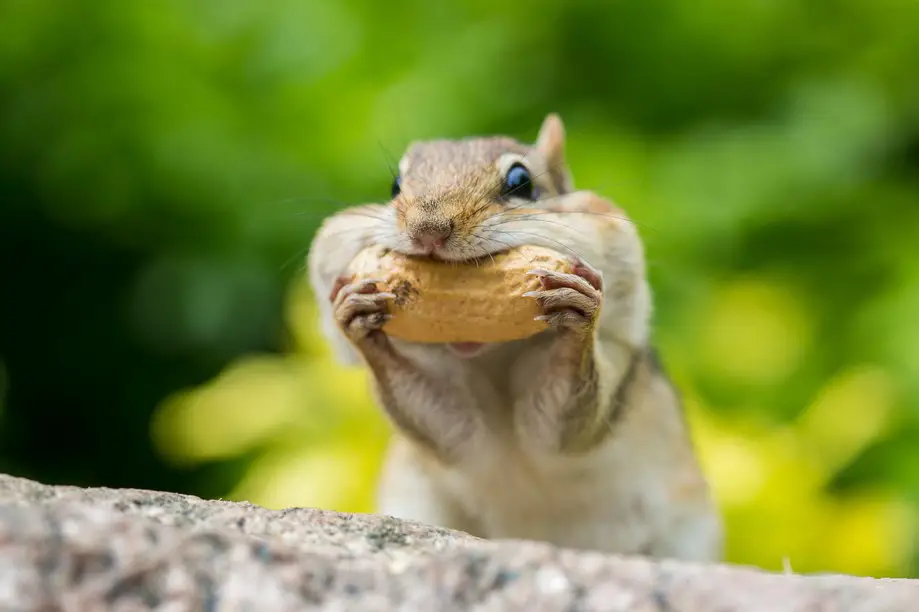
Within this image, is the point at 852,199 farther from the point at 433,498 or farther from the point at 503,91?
the point at 433,498

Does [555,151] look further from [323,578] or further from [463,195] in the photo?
[323,578]

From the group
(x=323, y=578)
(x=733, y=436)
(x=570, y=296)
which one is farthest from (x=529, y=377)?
(x=733, y=436)

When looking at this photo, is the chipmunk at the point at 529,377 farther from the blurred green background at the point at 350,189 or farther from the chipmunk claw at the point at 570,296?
the blurred green background at the point at 350,189

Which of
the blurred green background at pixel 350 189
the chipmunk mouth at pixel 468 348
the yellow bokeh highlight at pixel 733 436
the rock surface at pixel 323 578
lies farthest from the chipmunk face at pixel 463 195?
the blurred green background at pixel 350 189

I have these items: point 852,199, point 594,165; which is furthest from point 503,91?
point 852,199

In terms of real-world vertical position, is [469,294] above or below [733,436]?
below
